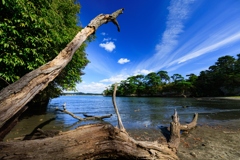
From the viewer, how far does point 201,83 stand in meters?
67.7

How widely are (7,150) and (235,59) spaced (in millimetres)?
81967

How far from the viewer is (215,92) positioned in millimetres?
64312

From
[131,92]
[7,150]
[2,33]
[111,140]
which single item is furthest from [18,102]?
[131,92]

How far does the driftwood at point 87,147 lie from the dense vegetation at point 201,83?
1661 inches

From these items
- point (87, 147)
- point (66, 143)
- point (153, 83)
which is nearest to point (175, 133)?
point (87, 147)

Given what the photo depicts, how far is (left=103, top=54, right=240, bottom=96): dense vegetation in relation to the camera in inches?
2308

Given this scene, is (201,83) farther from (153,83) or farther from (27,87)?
(27,87)

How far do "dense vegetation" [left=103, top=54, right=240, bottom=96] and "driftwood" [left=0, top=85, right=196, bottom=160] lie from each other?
138 ft

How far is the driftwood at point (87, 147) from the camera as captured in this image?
2.32m

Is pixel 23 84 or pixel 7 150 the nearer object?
pixel 7 150

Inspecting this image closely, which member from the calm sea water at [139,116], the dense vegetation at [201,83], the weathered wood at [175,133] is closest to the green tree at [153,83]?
the dense vegetation at [201,83]

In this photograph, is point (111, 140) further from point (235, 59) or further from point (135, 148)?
point (235, 59)

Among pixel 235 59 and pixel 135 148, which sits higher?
pixel 235 59

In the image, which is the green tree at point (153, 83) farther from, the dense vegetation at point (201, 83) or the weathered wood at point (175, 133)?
the weathered wood at point (175, 133)
